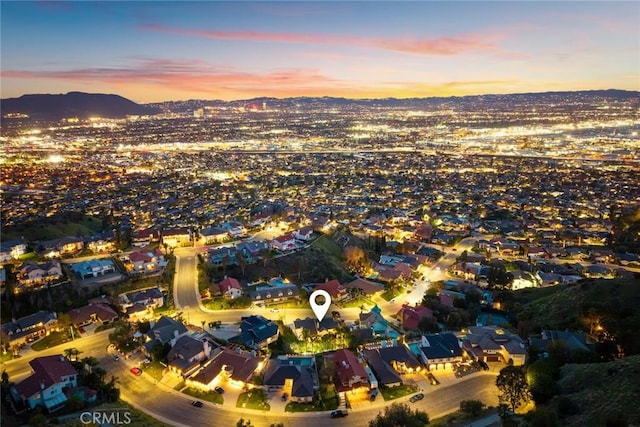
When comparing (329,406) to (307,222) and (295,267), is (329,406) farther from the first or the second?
(307,222)

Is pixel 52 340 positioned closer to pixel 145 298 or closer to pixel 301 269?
pixel 145 298

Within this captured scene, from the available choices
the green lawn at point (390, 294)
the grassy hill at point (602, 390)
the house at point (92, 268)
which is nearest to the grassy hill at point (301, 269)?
the green lawn at point (390, 294)

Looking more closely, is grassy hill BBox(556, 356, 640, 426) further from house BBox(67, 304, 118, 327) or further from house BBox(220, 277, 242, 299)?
house BBox(67, 304, 118, 327)

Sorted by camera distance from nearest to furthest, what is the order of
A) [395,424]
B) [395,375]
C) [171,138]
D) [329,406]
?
[395,424]
[329,406]
[395,375]
[171,138]

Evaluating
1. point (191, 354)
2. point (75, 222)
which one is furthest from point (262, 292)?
point (75, 222)

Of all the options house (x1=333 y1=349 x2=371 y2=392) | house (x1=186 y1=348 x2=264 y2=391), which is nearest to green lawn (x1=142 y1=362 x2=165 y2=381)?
house (x1=186 y1=348 x2=264 y2=391)

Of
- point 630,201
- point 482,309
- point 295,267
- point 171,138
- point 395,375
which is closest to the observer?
point 395,375

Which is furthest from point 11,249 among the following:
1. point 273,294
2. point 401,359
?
point 401,359
